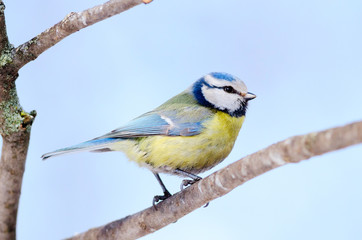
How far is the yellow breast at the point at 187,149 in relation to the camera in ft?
4.70

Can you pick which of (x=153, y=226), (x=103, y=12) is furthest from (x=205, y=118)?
(x=103, y=12)

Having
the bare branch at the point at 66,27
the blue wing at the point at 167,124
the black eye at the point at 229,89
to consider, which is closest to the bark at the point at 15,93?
the bare branch at the point at 66,27

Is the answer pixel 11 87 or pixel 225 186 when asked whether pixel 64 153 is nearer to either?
pixel 11 87

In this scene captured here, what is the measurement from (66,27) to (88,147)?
1.13ft

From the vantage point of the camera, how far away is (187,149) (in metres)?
1.43

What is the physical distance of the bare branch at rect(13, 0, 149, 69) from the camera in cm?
122

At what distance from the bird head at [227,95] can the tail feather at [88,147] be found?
1.07 ft

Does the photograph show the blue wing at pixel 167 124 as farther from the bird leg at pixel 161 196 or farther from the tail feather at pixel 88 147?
the bird leg at pixel 161 196

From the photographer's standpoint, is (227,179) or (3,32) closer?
(227,179)

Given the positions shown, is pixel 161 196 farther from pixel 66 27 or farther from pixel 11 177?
pixel 66 27

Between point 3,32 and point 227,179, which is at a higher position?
point 3,32

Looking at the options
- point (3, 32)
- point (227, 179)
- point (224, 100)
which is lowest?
point (227, 179)

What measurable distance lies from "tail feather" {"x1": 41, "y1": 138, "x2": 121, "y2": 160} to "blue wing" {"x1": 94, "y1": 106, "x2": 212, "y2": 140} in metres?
0.02

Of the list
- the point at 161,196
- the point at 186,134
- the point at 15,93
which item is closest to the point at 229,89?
the point at 186,134
